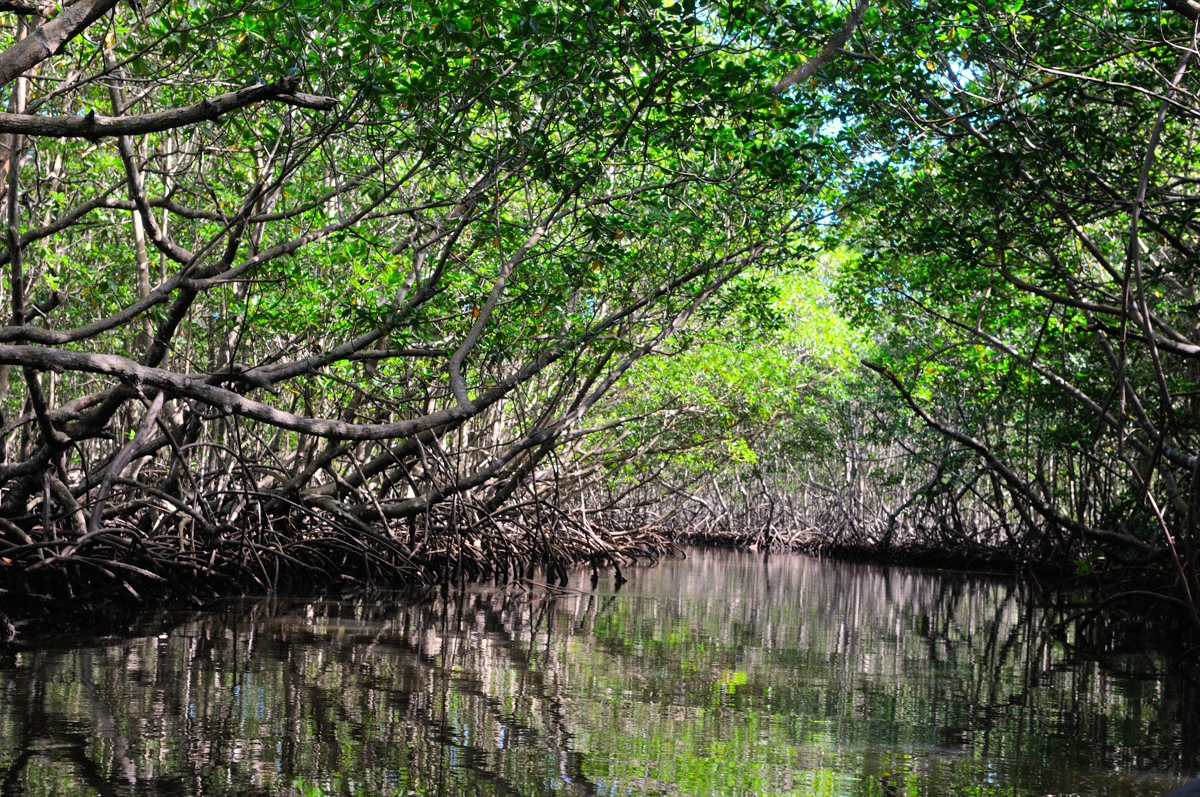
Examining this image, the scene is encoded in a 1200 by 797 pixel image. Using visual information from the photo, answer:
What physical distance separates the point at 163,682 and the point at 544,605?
4443 mm

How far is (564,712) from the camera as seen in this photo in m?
4.00

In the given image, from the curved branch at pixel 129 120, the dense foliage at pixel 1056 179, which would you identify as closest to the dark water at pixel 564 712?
the dense foliage at pixel 1056 179

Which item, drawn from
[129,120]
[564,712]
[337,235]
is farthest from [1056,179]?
[129,120]

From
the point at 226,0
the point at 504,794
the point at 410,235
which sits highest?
the point at 226,0

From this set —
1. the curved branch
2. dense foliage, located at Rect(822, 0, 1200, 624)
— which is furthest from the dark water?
the curved branch

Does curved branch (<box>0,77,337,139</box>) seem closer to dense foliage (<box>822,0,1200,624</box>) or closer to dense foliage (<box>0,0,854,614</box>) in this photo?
dense foliage (<box>0,0,854,614</box>)

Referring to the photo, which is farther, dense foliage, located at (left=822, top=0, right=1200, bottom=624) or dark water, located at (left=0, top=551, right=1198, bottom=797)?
dense foliage, located at (left=822, top=0, right=1200, bottom=624)

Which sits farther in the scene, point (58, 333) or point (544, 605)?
point (544, 605)

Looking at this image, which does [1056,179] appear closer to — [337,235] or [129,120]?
[337,235]

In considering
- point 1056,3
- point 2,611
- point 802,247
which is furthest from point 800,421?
point 2,611

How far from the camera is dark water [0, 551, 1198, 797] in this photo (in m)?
3.03

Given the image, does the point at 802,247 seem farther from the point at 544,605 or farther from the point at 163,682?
the point at 163,682

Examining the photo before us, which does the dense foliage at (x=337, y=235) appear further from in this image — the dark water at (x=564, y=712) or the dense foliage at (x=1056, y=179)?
the dark water at (x=564, y=712)

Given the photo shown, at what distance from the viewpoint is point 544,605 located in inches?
328
